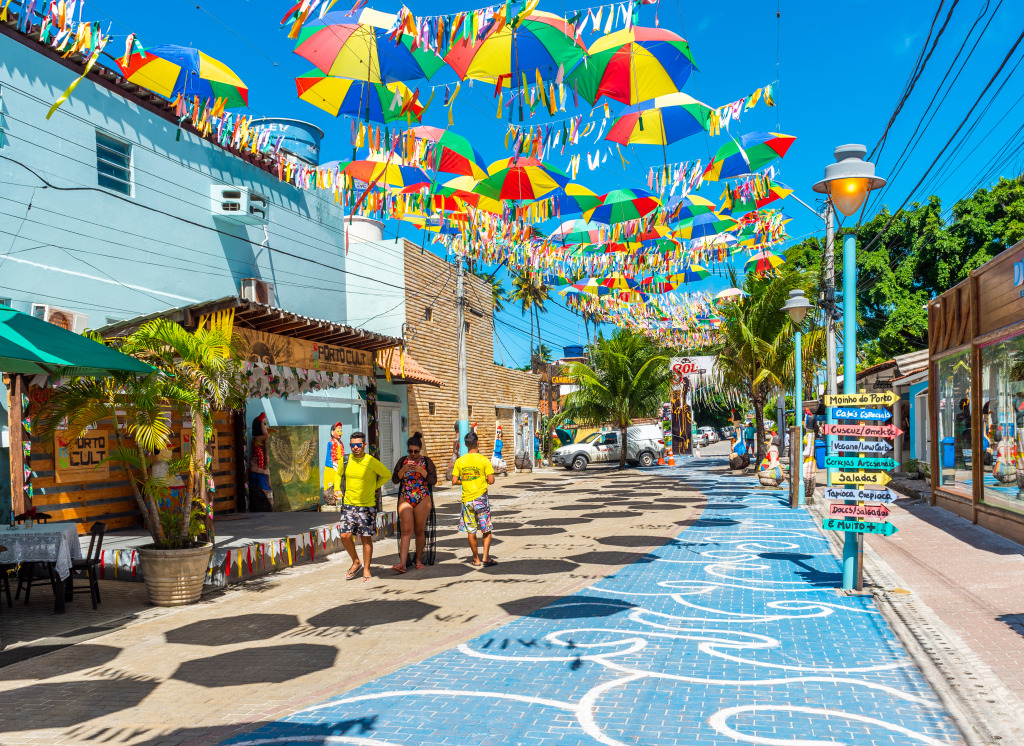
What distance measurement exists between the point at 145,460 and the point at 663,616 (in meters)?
5.64

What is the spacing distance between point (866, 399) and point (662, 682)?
4318mm

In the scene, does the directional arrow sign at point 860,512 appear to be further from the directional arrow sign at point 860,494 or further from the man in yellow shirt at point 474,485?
the man in yellow shirt at point 474,485

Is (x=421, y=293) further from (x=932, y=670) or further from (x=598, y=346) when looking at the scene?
(x=932, y=670)

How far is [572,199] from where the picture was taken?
13414mm

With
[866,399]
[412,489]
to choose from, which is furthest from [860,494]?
[412,489]

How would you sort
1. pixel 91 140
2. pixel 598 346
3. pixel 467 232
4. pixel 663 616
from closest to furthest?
pixel 663 616 < pixel 91 140 < pixel 467 232 < pixel 598 346

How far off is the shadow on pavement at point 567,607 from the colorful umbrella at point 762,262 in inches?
496

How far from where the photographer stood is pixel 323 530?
37.4 ft

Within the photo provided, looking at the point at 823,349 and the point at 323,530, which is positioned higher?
the point at 823,349

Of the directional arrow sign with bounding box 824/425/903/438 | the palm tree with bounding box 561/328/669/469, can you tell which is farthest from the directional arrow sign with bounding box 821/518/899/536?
the palm tree with bounding box 561/328/669/469

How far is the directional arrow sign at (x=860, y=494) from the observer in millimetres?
7996

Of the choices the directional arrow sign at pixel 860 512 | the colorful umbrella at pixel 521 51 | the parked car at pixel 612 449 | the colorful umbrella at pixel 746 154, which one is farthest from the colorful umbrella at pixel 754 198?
the parked car at pixel 612 449

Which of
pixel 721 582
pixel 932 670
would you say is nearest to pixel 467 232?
pixel 721 582

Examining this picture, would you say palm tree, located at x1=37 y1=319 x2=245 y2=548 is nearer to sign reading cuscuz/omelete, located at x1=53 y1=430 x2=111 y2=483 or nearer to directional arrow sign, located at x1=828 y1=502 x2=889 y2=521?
sign reading cuscuz/omelete, located at x1=53 y1=430 x2=111 y2=483
